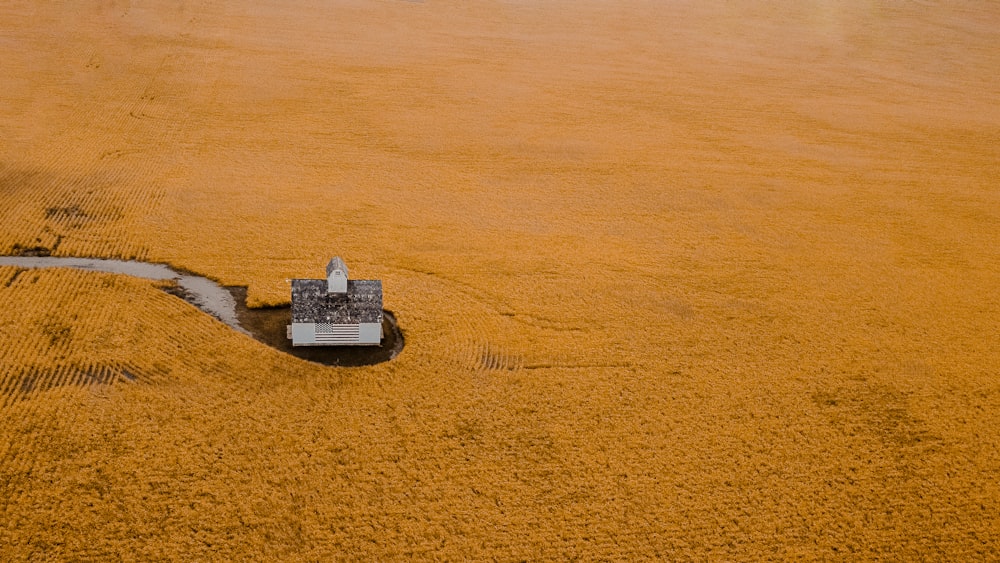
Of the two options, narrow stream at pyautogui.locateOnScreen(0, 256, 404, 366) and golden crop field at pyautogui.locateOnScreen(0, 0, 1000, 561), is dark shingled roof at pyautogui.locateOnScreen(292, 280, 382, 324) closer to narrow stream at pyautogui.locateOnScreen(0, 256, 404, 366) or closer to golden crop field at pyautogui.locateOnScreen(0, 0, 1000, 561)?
narrow stream at pyautogui.locateOnScreen(0, 256, 404, 366)

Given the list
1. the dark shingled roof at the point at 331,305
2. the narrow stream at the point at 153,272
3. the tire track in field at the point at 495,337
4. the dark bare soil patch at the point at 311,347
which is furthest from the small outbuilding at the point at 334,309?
the narrow stream at the point at 153,272

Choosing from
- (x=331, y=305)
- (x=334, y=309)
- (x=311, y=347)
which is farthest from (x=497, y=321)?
(x=311, y=347)

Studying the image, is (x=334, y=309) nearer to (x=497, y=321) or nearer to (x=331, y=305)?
(x=331, y=305)

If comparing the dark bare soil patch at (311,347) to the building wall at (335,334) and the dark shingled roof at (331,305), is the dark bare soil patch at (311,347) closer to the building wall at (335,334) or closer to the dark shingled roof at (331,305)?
the building wall at (335,334)

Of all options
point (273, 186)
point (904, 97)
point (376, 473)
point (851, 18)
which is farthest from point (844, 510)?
point (851, 18)

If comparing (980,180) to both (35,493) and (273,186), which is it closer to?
(273,186)
